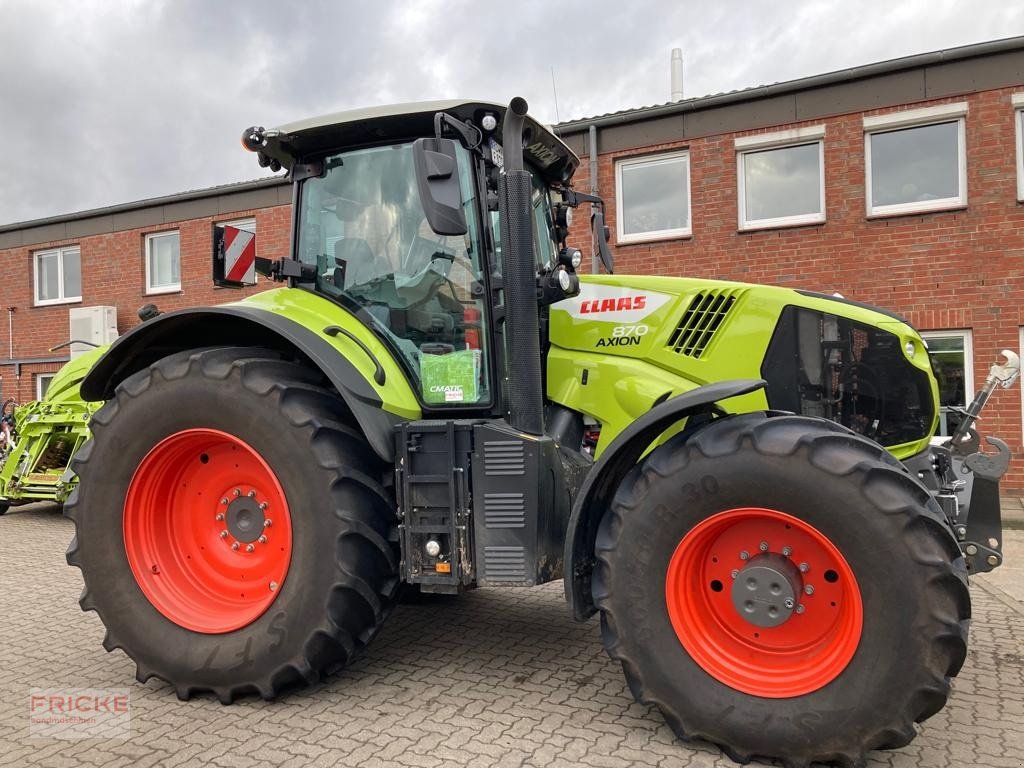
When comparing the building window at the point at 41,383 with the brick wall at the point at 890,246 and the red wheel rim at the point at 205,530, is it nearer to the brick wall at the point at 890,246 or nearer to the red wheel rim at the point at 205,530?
the brick wall at the point at 890,246

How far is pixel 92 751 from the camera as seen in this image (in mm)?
2916

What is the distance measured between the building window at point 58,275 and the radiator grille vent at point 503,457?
14.5 m

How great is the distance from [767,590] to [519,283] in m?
1.52

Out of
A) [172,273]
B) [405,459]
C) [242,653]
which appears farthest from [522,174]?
[172,273]

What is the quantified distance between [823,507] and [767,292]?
1190 millimetres

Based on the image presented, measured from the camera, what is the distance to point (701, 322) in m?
3.54

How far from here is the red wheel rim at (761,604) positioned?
8.82 ft

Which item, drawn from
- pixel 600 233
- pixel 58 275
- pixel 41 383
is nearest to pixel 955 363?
pixel 600 233

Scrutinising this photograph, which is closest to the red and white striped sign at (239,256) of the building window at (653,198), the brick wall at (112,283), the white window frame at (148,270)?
the building window at (653,198)

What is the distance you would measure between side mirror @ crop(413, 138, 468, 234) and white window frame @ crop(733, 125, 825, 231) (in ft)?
25.5

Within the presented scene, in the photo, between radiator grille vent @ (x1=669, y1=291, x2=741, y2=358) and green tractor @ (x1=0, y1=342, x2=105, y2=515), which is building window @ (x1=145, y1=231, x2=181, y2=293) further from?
radiator grille vent @ (x1=669, y1=291, x2=741, y2=358)

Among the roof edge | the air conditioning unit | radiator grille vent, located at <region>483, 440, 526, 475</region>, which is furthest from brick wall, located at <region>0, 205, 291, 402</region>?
radiator grille vent, located at <region>483, 440, 526, 475</region>

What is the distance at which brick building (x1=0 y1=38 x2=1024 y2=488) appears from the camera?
8898 mm

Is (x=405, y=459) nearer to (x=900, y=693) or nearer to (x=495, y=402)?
(x=495, y=402)
